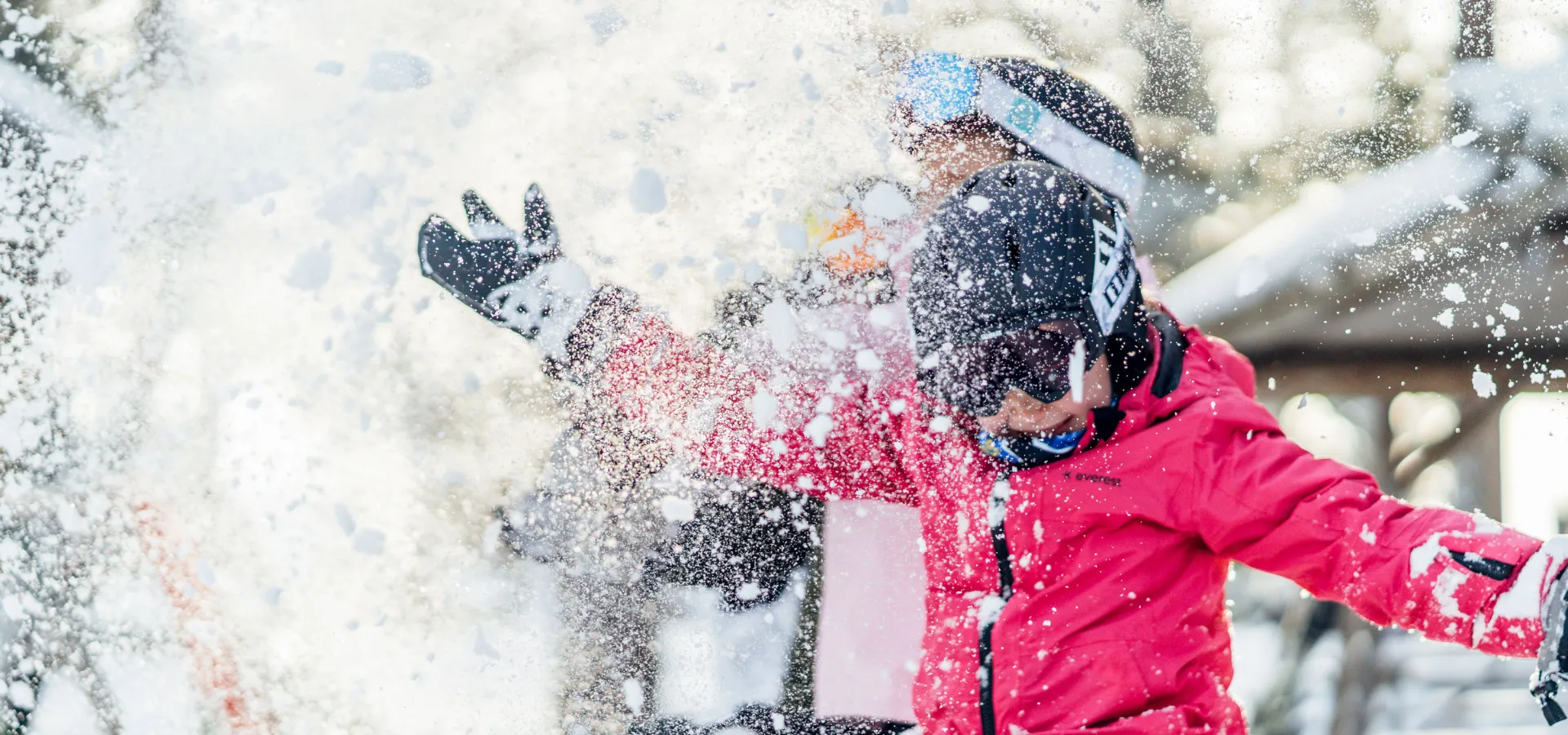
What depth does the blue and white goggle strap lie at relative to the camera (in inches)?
72.2

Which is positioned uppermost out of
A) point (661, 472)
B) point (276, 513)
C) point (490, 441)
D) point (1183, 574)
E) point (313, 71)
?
point (1183, 574)

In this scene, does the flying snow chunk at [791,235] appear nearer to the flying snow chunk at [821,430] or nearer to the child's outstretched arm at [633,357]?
the child's outstretched arm at [633,357]

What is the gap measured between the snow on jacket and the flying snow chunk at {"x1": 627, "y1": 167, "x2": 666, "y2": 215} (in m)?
0.62

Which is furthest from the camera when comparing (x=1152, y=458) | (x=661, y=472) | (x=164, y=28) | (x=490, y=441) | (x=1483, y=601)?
(x=164, y=28)

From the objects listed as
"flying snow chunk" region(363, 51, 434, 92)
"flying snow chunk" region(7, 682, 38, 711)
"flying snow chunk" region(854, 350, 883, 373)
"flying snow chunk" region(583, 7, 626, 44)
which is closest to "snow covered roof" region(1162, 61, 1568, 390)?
"flying snow chunk" region(854, 350, 883, 373)

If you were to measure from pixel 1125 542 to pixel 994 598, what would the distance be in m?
0.20

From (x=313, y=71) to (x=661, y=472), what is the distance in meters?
A: 1.24

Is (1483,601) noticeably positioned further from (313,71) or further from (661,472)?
(313,71)

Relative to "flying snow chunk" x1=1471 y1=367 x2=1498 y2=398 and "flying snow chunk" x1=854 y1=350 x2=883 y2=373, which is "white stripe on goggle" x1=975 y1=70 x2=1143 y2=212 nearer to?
"flying snow chunk" x1=854 y1=350 x2=883 y2=373

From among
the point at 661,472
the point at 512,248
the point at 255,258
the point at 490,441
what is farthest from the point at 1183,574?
the point at 255,258

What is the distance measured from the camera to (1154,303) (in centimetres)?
163

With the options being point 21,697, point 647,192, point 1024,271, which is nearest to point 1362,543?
point 1024,271

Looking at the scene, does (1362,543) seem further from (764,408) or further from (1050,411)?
(764,408)

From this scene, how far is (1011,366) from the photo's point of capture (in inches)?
57.8
